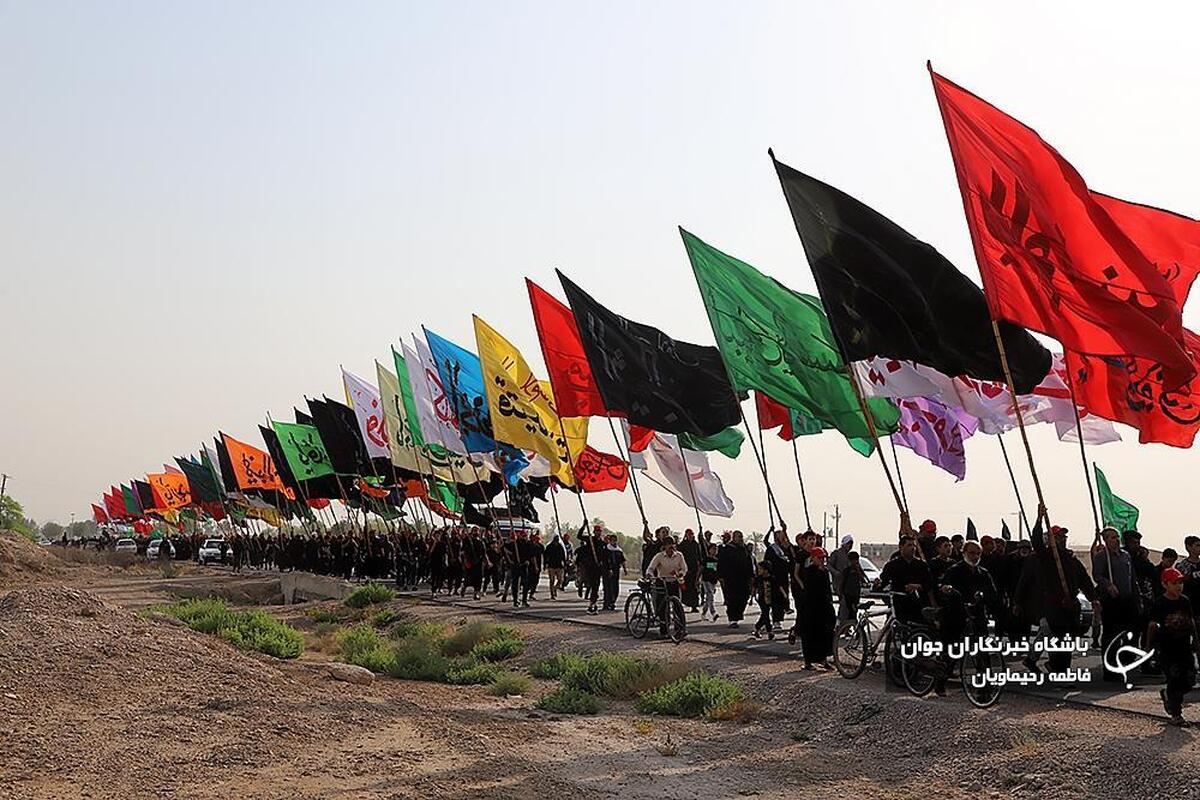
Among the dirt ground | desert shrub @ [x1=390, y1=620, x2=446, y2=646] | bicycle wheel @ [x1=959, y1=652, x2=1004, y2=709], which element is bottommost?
the dirt ground

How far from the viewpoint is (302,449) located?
44.8 meters

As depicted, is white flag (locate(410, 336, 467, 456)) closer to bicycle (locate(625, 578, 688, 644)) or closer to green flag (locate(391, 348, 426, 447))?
green flag (locate(391, 348, 426, 447))

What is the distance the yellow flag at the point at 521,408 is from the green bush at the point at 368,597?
22.3 ft

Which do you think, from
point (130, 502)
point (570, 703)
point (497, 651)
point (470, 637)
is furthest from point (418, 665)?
point (130, 502)

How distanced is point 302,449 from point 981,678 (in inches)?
1378

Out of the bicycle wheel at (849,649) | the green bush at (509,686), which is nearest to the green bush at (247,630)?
the green bush at (509,686)

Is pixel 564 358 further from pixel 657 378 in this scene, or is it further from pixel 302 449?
pixel 302 449

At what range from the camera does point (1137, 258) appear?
42.3ft

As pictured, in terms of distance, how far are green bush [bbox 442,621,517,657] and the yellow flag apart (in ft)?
19.1

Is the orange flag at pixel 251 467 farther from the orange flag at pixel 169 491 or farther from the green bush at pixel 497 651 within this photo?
the green bush at pixel 497 651

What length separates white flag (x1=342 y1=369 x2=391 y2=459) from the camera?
3912cm

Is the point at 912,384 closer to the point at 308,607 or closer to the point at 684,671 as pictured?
the point at 684,671

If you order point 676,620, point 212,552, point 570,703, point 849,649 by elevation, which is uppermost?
point 212,552

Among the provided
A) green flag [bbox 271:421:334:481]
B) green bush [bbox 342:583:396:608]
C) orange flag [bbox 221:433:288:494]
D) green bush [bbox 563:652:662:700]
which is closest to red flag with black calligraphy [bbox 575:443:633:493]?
green bush [bbox 342:583:396:608]
